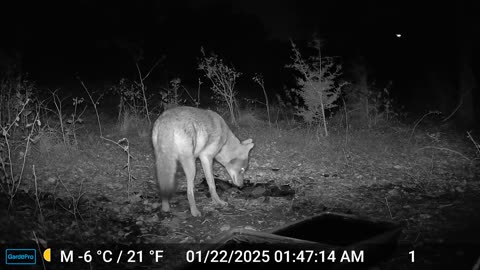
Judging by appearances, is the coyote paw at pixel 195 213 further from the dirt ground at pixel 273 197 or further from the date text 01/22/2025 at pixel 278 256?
the date text 01/22/2025 at pixel 278 256

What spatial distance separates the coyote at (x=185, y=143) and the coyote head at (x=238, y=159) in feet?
2.26

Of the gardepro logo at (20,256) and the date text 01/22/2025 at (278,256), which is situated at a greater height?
the date text 01/22/2025 at (278,256)

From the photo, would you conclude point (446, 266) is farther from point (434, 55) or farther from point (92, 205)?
point (434, 55)

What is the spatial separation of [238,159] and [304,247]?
14.0ft

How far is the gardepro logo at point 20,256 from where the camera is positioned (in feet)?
13.2

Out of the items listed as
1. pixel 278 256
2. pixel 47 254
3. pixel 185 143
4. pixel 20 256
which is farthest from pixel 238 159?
pixel 20 256

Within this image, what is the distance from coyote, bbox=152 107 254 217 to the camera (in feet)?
20.5

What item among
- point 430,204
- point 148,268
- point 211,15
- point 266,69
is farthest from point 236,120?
point 211,15

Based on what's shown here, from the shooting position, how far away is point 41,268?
13.6 feet

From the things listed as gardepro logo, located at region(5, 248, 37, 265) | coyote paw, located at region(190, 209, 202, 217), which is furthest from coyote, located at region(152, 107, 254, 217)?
gardepro logo, located at region(5, 248, 37, 265)

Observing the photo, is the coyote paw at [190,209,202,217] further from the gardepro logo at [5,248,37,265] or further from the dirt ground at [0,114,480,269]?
the gardepro logo at [5,248,37,265]

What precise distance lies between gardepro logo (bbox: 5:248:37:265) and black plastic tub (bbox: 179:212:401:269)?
5.91 ft

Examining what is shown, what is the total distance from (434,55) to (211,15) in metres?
17.9

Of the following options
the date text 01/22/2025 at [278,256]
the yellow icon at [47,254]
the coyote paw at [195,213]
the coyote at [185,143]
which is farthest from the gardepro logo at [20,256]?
the coyote paw at [195,213]
